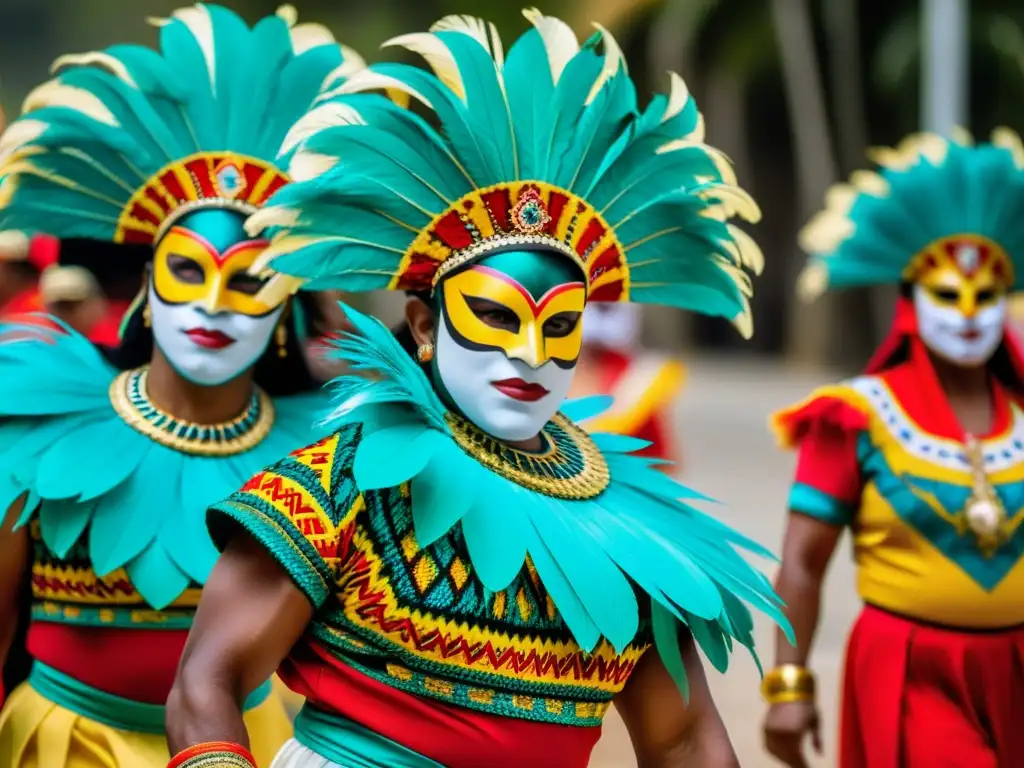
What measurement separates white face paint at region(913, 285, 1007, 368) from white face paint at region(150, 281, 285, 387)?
2.03 meters

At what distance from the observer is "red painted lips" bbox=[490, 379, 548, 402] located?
2.95m

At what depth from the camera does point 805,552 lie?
15.3ft

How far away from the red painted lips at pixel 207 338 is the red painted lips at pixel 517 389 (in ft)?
3.47

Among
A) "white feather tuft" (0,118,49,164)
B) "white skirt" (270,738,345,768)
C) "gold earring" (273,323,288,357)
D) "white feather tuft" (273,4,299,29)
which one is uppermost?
"white feather tuft" (273,4,299,29)

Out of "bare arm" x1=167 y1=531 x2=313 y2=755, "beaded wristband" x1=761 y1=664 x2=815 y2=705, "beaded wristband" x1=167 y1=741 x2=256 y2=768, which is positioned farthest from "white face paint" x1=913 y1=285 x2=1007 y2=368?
"beaded wristband" x1=167 y1=741 x2=256 y2=768

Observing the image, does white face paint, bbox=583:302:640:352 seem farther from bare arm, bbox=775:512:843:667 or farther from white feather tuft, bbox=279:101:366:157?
white feather tuft, bbox=279:101:366:157

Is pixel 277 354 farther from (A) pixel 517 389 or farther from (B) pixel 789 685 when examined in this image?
(B) pixel 789 685

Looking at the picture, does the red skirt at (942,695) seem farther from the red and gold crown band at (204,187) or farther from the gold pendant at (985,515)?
the red and gold crown band at (204,187)

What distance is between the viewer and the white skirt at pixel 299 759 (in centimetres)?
281

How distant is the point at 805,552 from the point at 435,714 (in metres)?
2.10

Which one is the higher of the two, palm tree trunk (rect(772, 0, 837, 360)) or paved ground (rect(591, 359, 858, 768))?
palm tree trunk (rect(772, 0, 837, 360))

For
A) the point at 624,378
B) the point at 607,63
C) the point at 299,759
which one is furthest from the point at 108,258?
the point at 624,378

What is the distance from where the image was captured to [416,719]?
280 centimetres

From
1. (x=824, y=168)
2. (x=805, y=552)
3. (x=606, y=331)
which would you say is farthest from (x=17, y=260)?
(x=824, y=168)
